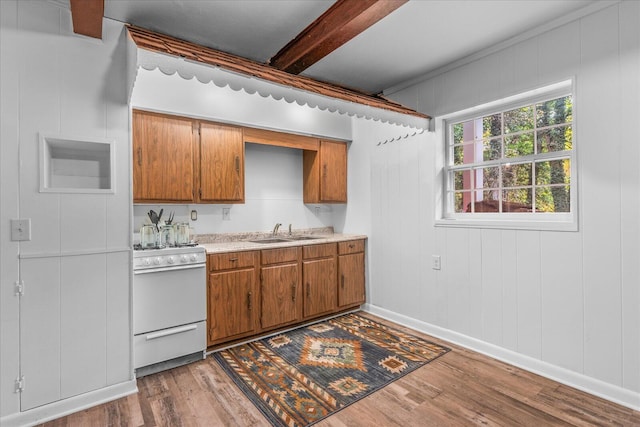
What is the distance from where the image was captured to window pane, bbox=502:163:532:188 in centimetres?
277

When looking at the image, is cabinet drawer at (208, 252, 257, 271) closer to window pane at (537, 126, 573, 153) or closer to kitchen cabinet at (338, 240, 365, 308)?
kitchen cabinet at (338, 240, 365, 308)

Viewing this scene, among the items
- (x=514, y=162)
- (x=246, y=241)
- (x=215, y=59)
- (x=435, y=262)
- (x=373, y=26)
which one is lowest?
(x=435, y=262)

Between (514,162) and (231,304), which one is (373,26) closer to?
(514,162)

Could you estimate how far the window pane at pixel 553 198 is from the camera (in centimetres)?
253

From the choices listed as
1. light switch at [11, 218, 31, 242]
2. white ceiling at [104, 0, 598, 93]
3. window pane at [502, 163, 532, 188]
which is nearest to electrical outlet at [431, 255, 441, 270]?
window pane at [502, 163, 532, 188]

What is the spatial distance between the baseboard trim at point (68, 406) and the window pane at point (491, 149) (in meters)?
3.50

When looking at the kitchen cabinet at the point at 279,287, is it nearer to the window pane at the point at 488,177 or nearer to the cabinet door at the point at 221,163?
the cabinet door at the point at 221,163

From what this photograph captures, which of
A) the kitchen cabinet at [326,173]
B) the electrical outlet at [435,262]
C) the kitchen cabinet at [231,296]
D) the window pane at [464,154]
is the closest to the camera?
the kitchen cabinet at [231,296]

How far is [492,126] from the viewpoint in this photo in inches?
118

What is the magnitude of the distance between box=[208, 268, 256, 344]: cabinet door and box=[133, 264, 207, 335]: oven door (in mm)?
114

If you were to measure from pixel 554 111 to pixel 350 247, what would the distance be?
7.85 feet

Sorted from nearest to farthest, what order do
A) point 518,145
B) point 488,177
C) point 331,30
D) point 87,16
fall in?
point 87,16 → point 331,30 → point 518,145 → point 488,177

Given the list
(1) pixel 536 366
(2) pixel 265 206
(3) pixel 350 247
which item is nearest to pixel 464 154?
(3) pixel 350 247

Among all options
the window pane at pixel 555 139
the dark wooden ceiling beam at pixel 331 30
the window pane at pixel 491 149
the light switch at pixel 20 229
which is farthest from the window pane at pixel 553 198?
the light switch at pixel 20 229
